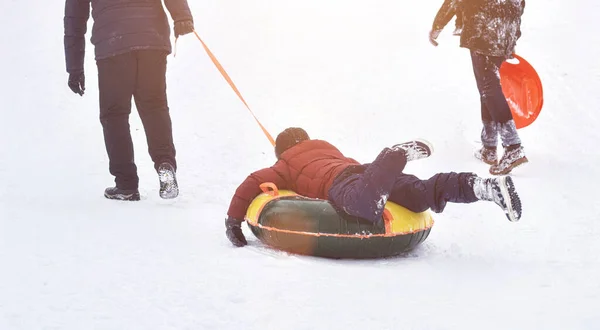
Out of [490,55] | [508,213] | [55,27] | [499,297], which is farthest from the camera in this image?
[55,27]

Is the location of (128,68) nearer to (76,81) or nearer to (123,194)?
(76,81)

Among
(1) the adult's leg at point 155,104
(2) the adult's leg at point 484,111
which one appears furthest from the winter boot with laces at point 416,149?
(2) the adult's leg at point 484,111

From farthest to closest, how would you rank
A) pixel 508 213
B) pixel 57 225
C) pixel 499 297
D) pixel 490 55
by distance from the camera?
1. pixel 490 55
2. pixel 57 225
3. pixel 508 213
4. pixel 499 297

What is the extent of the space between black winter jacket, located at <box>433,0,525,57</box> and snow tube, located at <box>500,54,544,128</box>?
0.36m

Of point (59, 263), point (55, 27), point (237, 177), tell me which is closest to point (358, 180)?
point (59, 263)

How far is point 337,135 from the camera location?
20.8ft

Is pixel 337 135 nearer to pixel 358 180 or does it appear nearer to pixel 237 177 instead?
pixel 237 177

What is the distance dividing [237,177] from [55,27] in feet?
22.4

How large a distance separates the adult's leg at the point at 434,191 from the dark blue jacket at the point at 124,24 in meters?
1.85

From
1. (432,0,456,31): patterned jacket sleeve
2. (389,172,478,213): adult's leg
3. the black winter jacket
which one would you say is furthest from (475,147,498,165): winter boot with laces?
(389,172,478,213): adult's leg

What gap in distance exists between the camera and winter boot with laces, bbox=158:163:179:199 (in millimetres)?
4129

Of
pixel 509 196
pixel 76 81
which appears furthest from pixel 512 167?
pixel 76 81

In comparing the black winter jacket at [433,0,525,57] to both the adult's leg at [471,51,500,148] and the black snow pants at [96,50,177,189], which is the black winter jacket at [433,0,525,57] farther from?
the black snow pants at [96,50,177,189]

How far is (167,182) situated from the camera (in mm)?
4137
